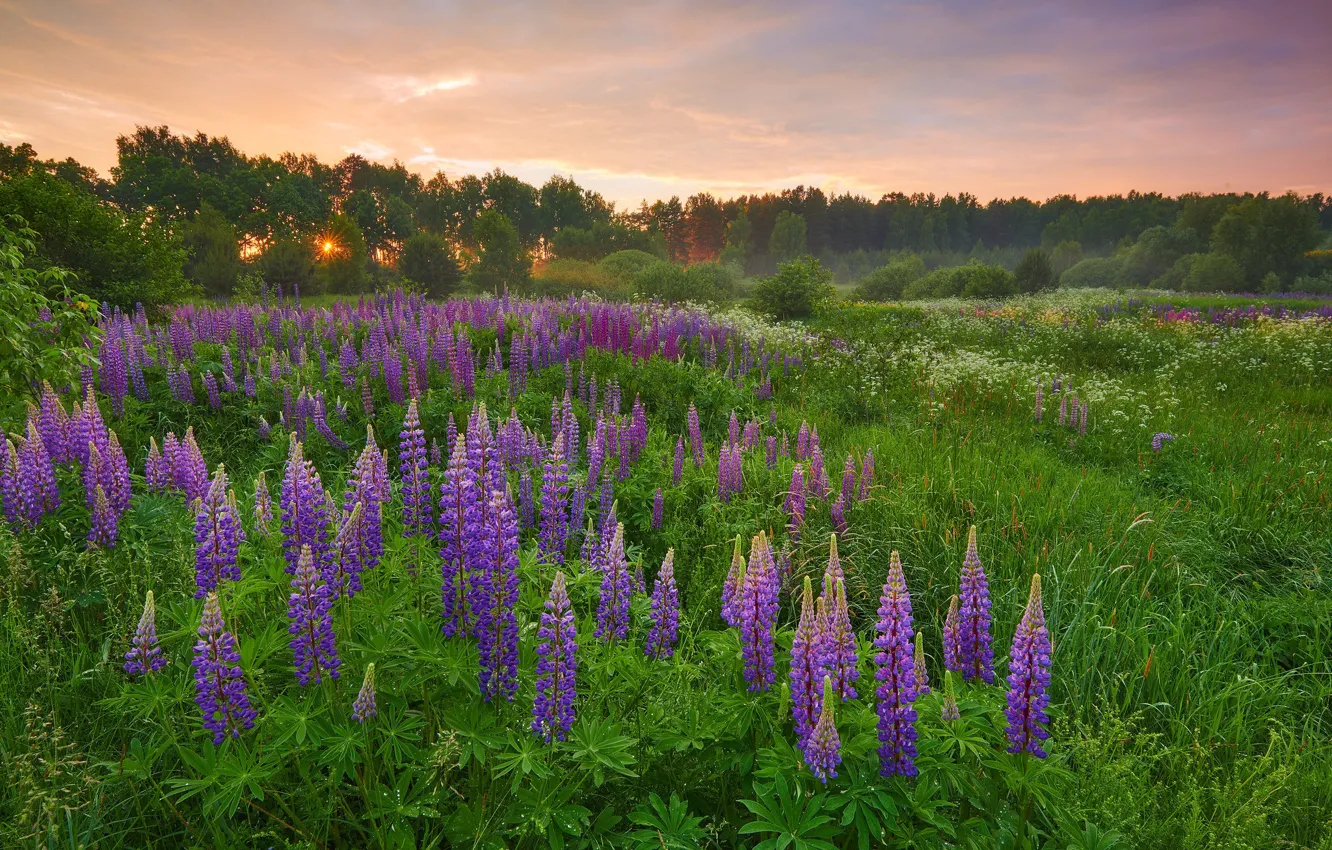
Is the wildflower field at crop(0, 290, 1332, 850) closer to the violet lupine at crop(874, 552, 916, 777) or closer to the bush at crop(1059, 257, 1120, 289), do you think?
the violet lupine at crop(874, 552, 916, 777)

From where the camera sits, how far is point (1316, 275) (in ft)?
129

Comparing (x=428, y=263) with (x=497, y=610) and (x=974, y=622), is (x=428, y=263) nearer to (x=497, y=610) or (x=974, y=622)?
(x=497, y=610)

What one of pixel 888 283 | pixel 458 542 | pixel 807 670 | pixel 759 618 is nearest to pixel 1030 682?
pixel 807 670

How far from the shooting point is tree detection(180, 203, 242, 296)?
23.2 metres

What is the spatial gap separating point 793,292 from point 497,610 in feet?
72.4

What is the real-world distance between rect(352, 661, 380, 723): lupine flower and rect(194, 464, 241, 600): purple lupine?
0.81 m

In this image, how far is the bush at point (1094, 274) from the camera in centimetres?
5425

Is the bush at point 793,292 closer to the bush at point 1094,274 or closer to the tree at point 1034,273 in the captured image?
the tree at point 1034,273

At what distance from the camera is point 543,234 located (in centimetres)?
8762

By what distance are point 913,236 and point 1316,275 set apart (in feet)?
244

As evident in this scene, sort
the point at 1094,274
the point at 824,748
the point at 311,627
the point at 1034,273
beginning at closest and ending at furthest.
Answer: the point at 824,748, the point at 311,627, the point at 1034,273, the point at 1094,274

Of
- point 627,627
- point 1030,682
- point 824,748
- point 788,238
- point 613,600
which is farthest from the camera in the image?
point 788,238

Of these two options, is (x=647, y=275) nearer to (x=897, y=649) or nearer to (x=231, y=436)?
(x=231, y=436)

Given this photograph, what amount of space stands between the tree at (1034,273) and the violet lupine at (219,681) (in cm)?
4333
